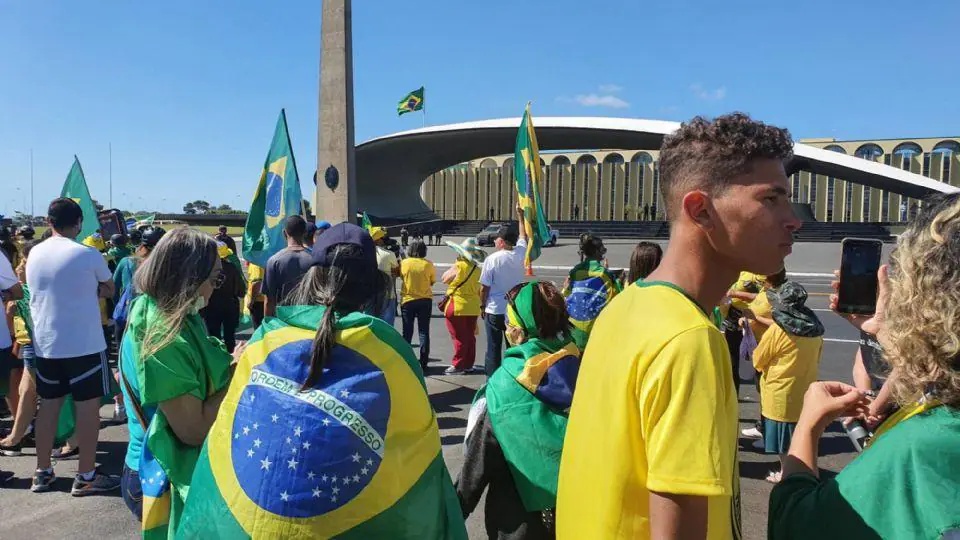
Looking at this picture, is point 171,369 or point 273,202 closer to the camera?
point 171,369

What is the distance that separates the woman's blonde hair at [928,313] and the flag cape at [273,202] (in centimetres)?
634

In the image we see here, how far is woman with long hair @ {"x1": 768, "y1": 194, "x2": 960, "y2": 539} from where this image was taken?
1.12 meters

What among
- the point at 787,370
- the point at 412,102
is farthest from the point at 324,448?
the point at 412,102

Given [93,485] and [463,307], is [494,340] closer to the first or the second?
[463,307]

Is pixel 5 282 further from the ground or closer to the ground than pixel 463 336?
further from the ground

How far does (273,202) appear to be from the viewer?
22.9 ft

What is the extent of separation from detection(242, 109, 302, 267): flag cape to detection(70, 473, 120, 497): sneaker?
2801mm

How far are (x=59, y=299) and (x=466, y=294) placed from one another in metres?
4.53

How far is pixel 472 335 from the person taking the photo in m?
8.28

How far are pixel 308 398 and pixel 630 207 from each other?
76292mm

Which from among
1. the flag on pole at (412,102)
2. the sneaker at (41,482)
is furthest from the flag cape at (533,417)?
the flag on pole at (412,102)

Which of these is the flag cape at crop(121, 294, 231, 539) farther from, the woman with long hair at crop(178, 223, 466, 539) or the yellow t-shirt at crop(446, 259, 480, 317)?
the yellow t-shirt at crop(446, 259, 480, 317)

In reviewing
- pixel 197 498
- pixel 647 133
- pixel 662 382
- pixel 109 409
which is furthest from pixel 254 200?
pixel 647 133

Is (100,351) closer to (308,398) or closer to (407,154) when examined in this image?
(308,398)
